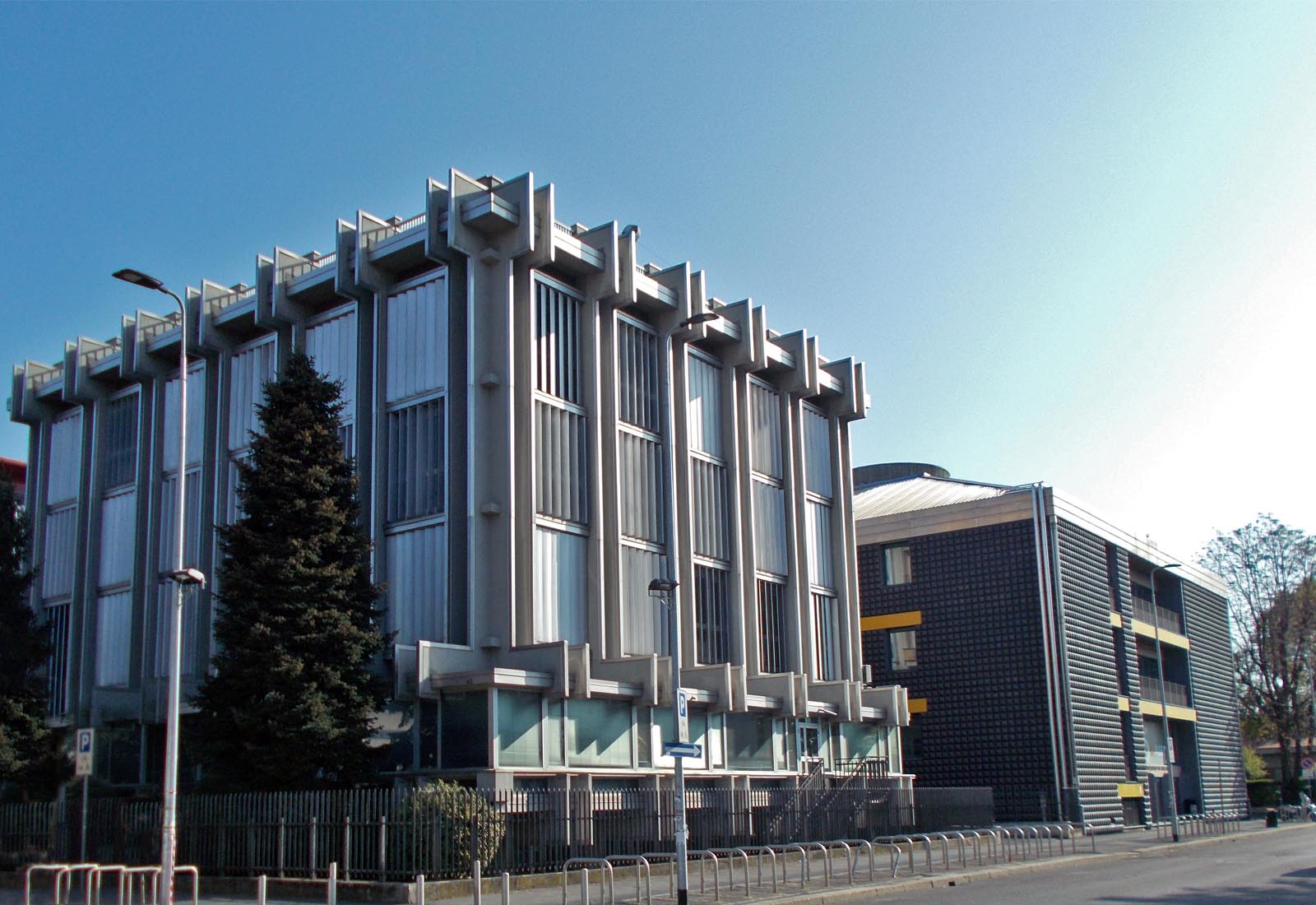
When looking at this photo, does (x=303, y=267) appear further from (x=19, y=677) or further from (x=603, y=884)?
(x=603, y=884)

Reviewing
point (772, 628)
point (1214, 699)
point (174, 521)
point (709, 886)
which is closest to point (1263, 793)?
point (1214, 699)

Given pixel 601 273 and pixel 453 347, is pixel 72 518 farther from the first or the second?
pixel 601 273

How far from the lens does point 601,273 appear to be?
36.8m

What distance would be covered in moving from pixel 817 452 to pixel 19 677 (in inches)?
1056

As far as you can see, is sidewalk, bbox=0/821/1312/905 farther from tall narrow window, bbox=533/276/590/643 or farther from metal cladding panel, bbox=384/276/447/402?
metal cladding panel, bbox=384/276/447/402

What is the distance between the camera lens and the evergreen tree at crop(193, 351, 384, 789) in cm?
2694

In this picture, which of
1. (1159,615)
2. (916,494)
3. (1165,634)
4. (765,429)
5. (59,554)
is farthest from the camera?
(1159,615)

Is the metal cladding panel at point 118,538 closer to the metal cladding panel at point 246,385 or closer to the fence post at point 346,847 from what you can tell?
the metal cladding panel at point 246,385

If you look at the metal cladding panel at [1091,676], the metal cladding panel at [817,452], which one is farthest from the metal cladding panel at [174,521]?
the metal cladding panel at [1091,676]

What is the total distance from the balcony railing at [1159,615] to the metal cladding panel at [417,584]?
130 feet

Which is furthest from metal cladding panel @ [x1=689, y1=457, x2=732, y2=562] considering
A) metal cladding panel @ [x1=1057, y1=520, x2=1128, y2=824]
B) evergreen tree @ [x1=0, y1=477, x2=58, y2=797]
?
evergreen tree @ [x1=0, y1=477, x2=58, y2=797]

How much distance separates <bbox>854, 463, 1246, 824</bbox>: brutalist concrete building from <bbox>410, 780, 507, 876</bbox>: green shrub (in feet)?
101

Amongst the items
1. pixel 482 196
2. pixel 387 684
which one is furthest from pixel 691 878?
pixel 482 196

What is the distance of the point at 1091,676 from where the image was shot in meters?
52.5
